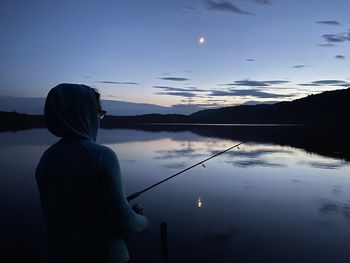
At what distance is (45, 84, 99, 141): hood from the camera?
215cm

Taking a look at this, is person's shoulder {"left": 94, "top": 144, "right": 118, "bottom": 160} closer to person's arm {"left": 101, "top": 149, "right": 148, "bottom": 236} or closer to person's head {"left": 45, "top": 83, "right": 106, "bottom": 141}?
person's arm {"left": 101, "top": 149, "right": 148, "bottom": 236}

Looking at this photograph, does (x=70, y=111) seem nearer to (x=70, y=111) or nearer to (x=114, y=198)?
(x=70, y=111)

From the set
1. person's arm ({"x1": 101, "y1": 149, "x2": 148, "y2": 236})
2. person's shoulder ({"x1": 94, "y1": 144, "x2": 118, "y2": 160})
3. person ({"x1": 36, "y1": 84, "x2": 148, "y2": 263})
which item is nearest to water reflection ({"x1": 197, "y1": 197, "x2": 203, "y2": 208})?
person ({"x1": 36, "y1": 84, "x2": 148, "y2": 263})

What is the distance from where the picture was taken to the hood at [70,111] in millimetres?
2150

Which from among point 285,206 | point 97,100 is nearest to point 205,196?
point 285,206

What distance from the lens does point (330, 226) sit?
10.8 m

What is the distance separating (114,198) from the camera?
80.6 inches

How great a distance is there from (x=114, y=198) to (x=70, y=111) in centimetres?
62

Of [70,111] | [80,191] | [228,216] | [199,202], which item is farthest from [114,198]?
[199,202]

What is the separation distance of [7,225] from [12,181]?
7.63 m

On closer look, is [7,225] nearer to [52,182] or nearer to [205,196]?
[205,196]

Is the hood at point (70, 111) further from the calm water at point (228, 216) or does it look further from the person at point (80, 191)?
the calm water at point (228, 216)

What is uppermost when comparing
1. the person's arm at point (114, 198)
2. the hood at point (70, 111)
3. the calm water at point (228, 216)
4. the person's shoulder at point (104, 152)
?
the hood at point (70, 111)

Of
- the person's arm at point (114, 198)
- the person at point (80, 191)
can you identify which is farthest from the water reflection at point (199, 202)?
the person's arm at point (114, 198)
